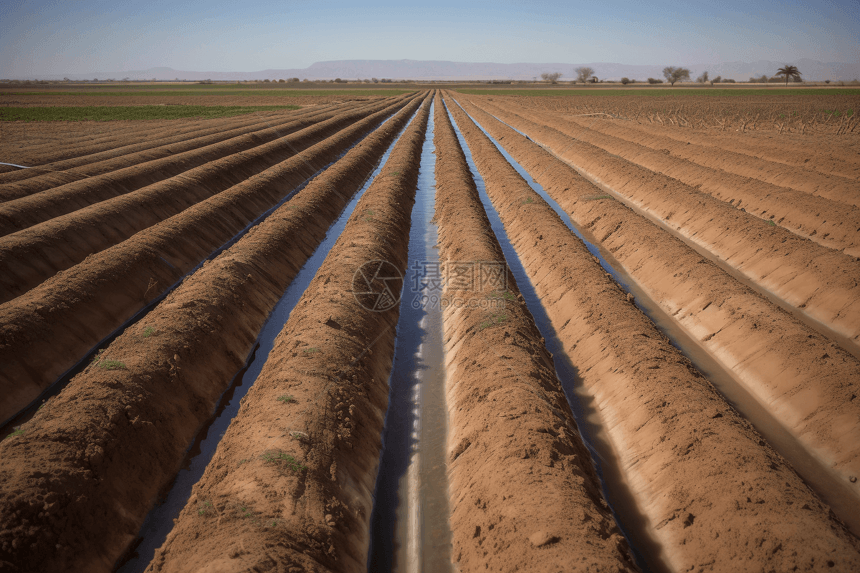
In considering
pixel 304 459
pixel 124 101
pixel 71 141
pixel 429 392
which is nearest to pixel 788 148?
pixel 429 392

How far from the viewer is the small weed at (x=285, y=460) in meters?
4.67

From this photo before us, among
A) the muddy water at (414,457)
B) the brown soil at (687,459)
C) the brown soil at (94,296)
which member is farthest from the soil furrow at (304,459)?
the brown soil at (94,296)

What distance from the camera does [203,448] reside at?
5.93 meters

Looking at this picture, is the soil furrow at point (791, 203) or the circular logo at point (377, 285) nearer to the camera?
the circular logo at point (377, 285)

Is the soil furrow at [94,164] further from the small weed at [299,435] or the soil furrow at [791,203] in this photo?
the soil furrow at [791,203]

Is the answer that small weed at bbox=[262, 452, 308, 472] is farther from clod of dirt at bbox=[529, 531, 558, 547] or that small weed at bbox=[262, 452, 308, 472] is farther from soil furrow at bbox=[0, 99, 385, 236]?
soil furrow at bbox=[0, 99, 385, 236]

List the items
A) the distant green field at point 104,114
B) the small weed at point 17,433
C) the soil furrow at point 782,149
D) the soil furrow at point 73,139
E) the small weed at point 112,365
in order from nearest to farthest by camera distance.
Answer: the small weed at point 17,433
the small weed at point 112,365
the soil furrow at point 782,149
the soil furrow at point 73,139
the distant green field at point 104,114

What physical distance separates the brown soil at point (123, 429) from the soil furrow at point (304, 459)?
0.51 m

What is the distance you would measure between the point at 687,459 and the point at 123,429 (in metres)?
6.73

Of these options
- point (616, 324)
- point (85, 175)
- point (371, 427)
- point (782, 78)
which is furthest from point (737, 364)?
point (782, 78)

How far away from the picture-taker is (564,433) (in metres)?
5.28

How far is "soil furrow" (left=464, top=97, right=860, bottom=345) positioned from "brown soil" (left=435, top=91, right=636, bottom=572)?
618 centimetres

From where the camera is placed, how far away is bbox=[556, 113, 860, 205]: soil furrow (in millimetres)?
14344

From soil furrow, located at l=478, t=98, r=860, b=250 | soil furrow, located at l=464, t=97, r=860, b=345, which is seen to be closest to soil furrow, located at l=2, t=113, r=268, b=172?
soil furrow, located at l=464, t=97, r=860, b=345
